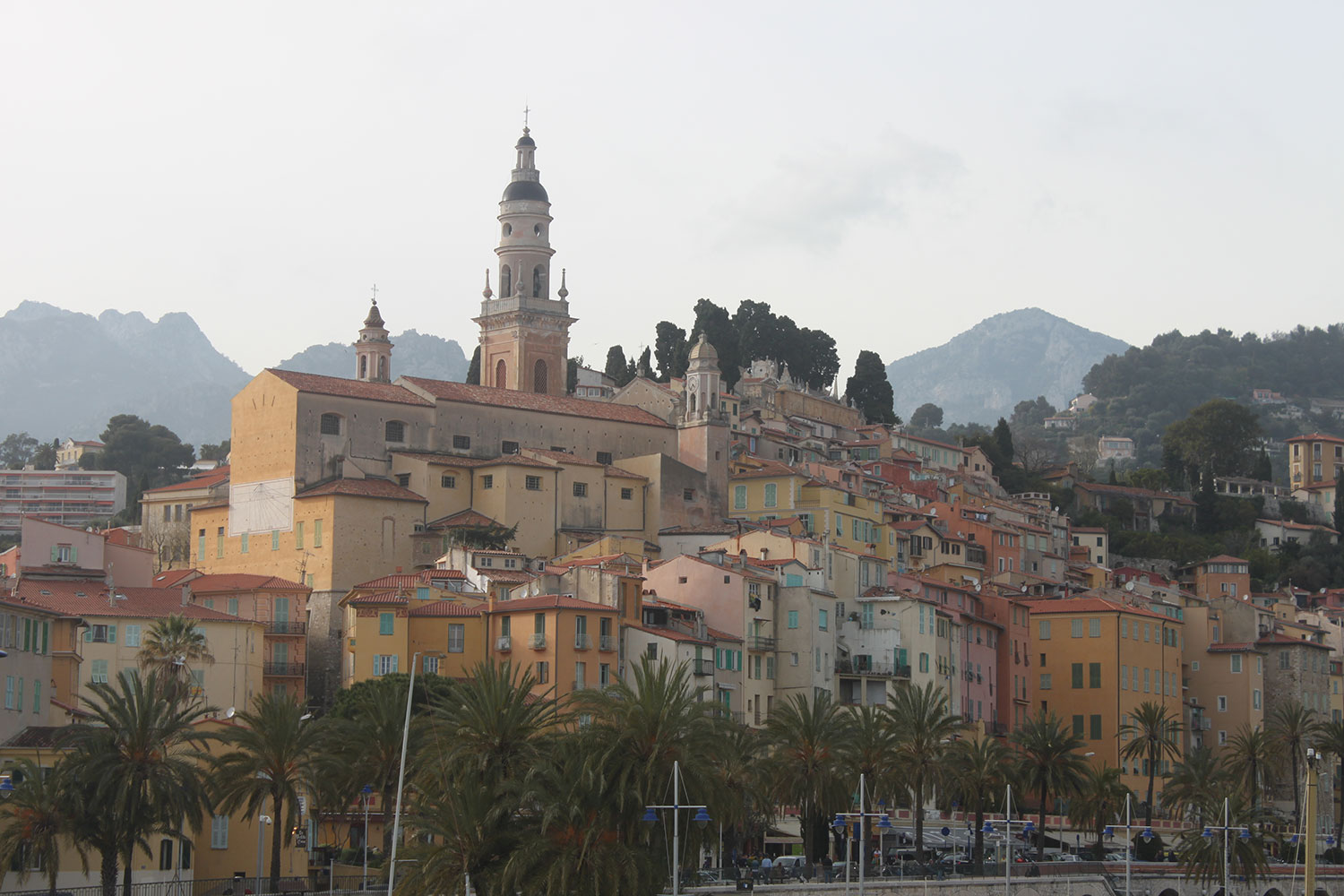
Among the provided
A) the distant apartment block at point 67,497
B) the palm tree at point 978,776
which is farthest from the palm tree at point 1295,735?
the distant apartment block at point 67,497

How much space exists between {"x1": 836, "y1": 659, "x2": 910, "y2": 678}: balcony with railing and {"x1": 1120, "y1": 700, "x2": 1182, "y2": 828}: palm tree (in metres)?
10.0

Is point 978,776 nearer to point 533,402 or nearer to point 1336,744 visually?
point 1336,744

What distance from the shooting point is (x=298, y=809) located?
2254 inches

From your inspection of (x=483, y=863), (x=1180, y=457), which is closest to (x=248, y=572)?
(x=483, y=863)

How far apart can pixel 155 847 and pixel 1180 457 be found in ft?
417

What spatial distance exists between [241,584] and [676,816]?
4252 cm

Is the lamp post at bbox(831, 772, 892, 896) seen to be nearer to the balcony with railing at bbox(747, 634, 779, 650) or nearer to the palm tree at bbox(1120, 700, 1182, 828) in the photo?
the balcony with railing at bbox(747, 634, 779, 650)

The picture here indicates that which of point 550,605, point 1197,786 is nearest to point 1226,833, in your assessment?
point 1197,786

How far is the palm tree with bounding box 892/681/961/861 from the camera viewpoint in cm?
6606

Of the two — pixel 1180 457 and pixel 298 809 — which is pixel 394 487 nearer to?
pixel 298 809

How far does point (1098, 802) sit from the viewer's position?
75.9 meters

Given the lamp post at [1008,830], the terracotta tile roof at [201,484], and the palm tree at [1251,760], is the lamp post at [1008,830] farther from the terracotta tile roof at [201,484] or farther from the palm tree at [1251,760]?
the terracotta tile roof at [201,484]

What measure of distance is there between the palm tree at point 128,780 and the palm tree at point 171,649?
655 inches

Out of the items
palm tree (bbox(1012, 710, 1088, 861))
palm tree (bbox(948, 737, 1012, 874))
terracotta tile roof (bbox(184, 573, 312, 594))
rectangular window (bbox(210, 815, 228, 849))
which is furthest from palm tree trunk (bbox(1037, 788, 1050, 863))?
terracotta tile roof (bbox(184, 573, 312, 594))
